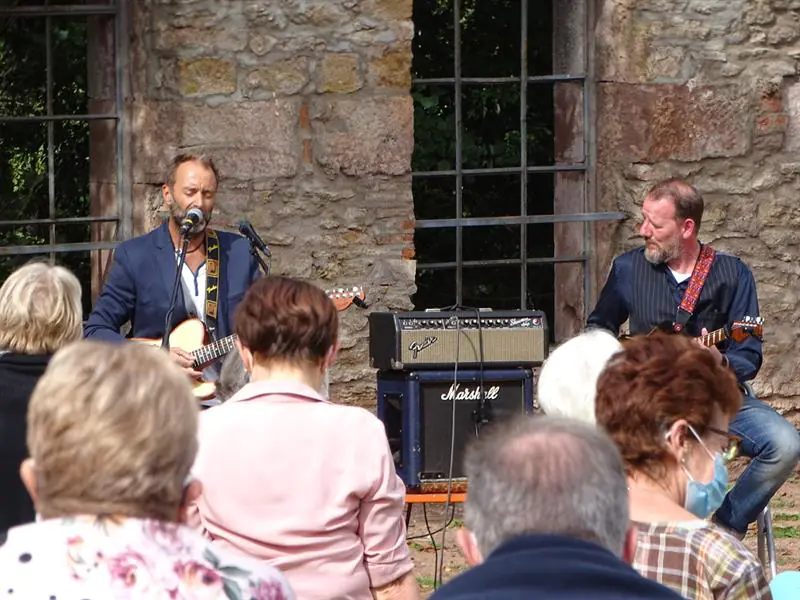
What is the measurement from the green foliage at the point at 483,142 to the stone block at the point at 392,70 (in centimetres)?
94

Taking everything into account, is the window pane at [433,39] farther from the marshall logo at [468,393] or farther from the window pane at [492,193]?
the marshall logo at [468,393]

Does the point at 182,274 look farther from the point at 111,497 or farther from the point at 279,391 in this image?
the point at 111,497

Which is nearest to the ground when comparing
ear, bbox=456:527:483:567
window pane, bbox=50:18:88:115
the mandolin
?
the mandolin

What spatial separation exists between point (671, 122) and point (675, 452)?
479 centimetres

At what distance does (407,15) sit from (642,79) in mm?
1235

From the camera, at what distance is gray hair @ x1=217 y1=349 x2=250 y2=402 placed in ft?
16.1

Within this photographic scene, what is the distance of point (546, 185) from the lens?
8.43 m

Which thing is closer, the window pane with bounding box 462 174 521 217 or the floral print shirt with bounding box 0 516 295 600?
the floral print shirt with bounding box 0 516 295 600

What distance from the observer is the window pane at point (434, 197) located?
851 cm

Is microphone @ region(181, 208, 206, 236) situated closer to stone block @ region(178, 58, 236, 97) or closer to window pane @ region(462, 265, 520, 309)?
stone block @ region(178, 58, 236, 97)

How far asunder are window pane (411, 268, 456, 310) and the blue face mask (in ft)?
16.8

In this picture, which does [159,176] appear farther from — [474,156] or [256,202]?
[474,156]

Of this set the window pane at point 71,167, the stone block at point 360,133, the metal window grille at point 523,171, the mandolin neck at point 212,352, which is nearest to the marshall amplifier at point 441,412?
the mandolin neck at point 212,352

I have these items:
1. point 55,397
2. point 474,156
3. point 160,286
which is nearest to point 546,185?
point 474,156
